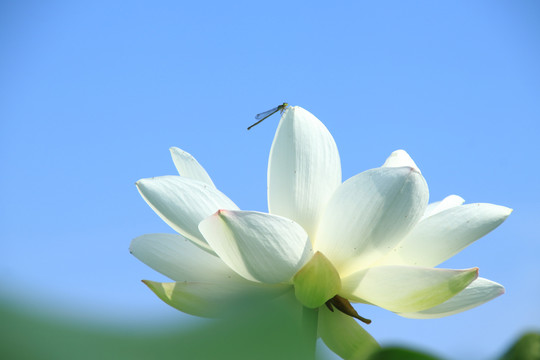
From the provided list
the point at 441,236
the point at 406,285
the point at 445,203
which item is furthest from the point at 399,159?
the point at 406,285

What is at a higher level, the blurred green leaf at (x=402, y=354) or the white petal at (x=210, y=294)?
the white petal at (x=210, y=294)

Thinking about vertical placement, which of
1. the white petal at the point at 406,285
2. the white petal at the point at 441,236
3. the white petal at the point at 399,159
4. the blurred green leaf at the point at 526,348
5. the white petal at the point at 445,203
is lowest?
the blurred green leaf at the point at 526,348

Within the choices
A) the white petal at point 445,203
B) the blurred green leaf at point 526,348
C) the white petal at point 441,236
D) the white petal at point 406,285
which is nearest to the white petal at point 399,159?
the white petal at point 445,203

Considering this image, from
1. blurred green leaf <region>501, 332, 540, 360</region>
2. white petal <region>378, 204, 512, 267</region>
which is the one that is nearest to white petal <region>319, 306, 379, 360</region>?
white petal <region>378, 204, 512, 267</region>

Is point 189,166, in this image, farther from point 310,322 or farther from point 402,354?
point 402,354

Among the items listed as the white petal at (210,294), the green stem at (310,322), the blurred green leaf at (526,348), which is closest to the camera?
the blurred green leaf at (526,348)

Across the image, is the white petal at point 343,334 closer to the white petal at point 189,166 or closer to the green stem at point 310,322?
the green stem at point 310,322

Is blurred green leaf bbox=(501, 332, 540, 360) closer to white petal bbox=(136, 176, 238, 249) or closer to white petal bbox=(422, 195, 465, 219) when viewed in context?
white petal bbox=(136, 176, 238, 249)
